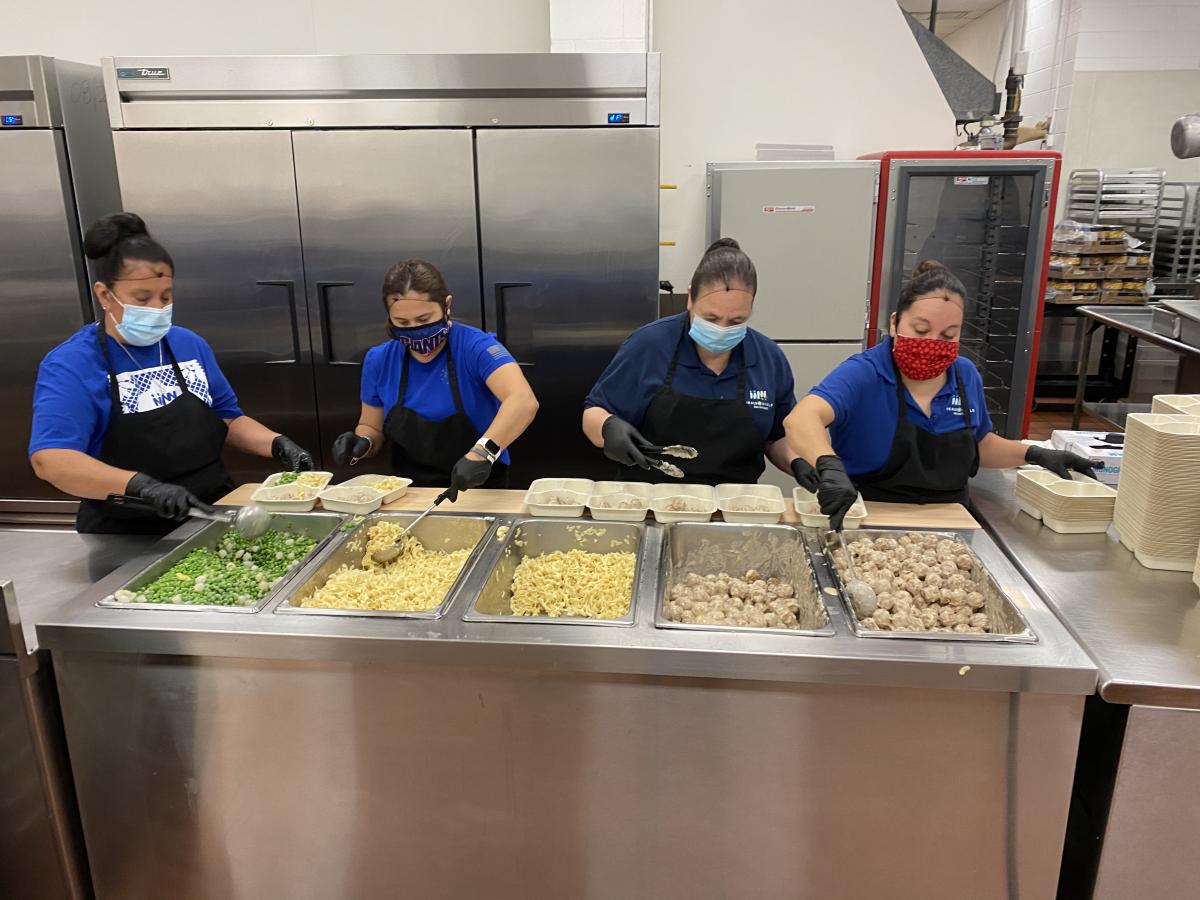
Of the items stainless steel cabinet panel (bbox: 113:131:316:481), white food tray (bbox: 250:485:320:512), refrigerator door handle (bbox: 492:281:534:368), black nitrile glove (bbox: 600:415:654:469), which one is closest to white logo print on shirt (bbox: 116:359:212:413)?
white food tray (bbox: 250:485:320:512)

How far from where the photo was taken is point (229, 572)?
6.83 ft

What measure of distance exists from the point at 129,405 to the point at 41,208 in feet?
7.49

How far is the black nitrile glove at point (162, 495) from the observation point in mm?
2188

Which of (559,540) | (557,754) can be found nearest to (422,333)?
(559,540)

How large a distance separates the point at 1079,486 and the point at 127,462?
2.75 m

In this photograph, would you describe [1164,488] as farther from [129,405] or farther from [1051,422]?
[1051,422]

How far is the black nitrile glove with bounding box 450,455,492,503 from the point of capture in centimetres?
239

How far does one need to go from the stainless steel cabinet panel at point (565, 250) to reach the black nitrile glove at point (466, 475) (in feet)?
5.52

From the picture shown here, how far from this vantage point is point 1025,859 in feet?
5.61

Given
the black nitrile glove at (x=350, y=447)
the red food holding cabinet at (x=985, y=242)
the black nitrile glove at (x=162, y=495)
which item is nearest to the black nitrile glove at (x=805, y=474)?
the black nitrile glove at (x=350, y=447)

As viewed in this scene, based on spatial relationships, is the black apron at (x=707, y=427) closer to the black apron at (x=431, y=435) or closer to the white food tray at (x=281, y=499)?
the black apron at (x=431, y=435)

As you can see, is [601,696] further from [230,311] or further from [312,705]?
[230,311]

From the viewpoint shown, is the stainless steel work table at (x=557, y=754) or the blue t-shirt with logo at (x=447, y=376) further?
the blue t-shirt with logo at (x=447, y=376)

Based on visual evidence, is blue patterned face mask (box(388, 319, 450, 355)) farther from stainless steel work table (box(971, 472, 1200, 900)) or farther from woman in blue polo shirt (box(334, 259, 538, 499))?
stainless steel work table (box(971, 472, 1200, 900))
